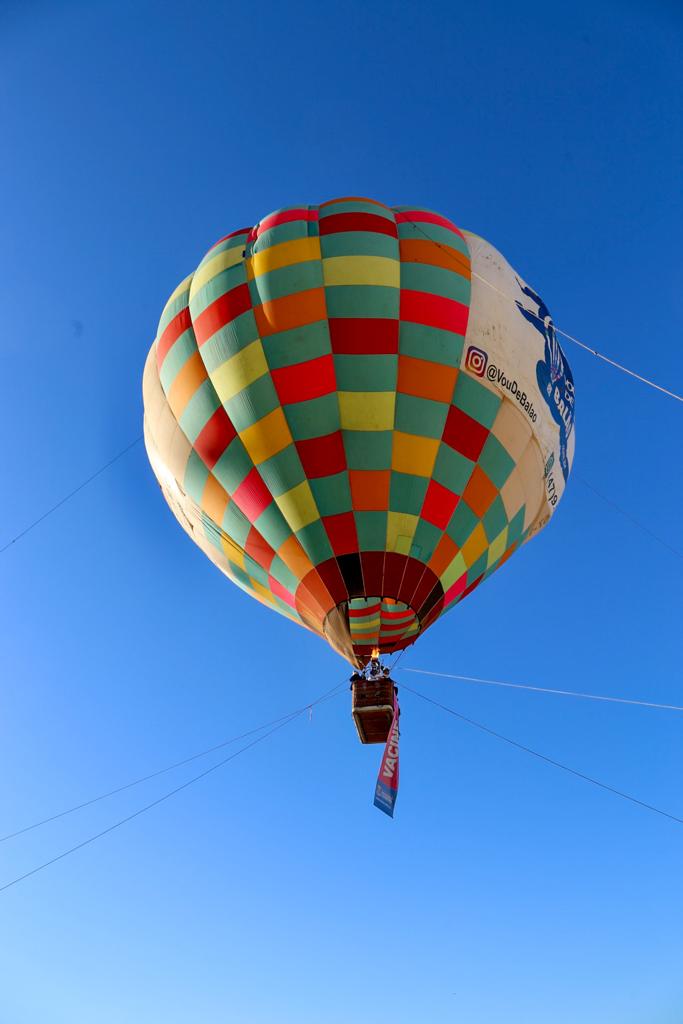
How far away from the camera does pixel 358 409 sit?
642 centimetres

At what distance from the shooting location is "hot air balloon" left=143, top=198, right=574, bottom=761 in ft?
21.1

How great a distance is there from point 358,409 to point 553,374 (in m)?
2.57

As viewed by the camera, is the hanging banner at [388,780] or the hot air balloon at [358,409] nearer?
the hanging banner at [388,780]

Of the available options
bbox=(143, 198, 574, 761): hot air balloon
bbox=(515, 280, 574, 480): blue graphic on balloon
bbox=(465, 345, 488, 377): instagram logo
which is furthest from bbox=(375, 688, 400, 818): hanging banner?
bbox=(515, 280, 574, 480): blue graphic on balloon

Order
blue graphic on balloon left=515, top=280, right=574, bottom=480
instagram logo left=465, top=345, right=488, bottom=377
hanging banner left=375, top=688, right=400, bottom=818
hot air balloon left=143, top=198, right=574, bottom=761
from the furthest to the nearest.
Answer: blue graphic on balloon left=515, top=280, right=574, bottom=480 → instagram logo left=465, top=345, right=488, bottom=377 → hot air balloon left=143, top=198, right=574, bottom=761 → hanging banner left=375, top=688, right=400, bottom=818

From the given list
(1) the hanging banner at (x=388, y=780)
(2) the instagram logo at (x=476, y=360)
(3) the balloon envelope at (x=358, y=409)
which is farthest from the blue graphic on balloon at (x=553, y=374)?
(1) the hanging banner at (x=388, y=780)

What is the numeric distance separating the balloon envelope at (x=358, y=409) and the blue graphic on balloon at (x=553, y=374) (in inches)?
4.4

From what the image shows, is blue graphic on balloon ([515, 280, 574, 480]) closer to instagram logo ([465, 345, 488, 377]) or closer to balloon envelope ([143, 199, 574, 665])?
balloon envelope ([143, 199, 574, 665])

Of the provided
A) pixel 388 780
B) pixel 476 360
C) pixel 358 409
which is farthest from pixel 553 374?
pixel 388 780

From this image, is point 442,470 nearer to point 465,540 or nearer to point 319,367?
point 465,540

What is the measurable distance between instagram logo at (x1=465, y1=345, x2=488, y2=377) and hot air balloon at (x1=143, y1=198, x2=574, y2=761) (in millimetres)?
17

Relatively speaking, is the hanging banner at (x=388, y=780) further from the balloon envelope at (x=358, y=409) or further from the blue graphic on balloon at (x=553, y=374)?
the blue graphic on balloon at (x=553, y=374)

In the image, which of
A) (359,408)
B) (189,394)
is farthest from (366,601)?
(189,394)

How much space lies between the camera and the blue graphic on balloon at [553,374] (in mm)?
7145
